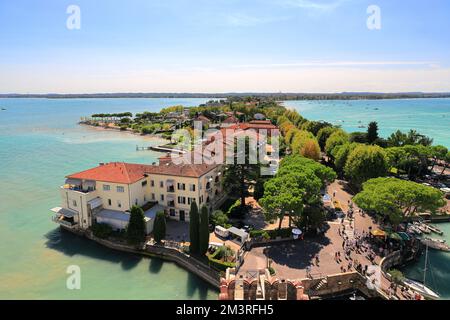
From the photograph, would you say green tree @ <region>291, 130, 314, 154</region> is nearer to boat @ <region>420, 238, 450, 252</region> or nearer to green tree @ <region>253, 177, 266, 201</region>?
green tree @ <region>253, 177, 266, 201</region>

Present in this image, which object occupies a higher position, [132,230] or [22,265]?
[132,230]

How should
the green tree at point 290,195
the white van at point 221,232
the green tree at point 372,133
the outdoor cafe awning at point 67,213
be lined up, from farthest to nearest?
the green tree at point 372,133 → the outdoor cafe awning at point 67,213 → the white van at point 221,232 → the green tree at point 290,195

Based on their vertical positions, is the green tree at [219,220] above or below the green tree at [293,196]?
below

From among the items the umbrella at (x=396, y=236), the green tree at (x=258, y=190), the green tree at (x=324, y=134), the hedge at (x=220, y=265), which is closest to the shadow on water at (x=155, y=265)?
the hedge at (x=220, y=265)

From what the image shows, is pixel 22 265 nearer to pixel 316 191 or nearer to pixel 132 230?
pixel 132 230

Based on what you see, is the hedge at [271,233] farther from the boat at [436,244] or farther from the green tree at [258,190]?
the boat at [436,244]

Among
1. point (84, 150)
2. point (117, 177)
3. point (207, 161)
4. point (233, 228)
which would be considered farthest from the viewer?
point (84, 150)
